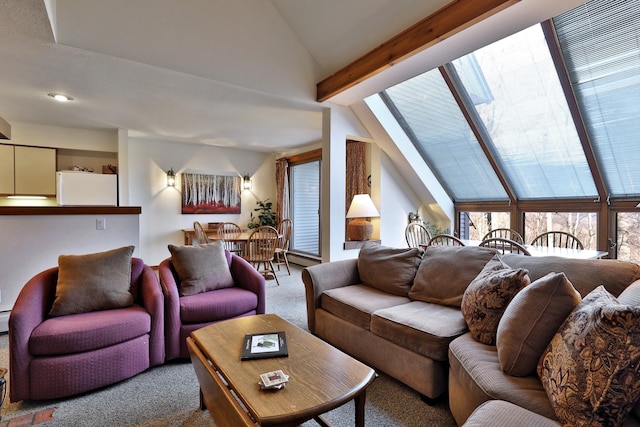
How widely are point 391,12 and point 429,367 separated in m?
2.93

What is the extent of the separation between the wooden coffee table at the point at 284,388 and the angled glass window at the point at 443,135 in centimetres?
333

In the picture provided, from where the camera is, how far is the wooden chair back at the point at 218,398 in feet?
4.00

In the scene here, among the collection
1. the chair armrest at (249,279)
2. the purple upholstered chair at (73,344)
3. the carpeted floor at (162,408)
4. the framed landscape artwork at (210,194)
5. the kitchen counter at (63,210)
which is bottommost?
the carpeted floor at (162,408)

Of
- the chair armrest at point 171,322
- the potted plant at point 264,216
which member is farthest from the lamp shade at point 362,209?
the potted plant at point 264,216

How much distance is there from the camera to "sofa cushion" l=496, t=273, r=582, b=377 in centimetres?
138

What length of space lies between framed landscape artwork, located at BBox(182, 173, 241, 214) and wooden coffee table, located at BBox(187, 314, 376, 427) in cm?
463

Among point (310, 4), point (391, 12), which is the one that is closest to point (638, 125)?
point (391, 12)

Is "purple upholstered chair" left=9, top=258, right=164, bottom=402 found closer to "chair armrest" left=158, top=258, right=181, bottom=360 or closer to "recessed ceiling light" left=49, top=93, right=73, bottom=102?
"chair armrest" left=158, top=258, right=181, bottom=360

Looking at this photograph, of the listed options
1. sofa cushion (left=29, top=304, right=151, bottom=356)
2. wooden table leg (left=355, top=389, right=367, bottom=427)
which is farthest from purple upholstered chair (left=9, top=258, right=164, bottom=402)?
wooden table leg (left=355, top=389, right=367, bottom=427)

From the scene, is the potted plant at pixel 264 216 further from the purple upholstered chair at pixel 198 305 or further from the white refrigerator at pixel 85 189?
the purple upholstered chair at pixel 198 305

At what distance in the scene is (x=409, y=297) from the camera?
2.56 meters

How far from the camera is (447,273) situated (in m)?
2.38

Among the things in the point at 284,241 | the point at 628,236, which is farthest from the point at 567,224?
the point at 284,241

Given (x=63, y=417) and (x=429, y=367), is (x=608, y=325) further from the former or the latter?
(x=63, y=417)
